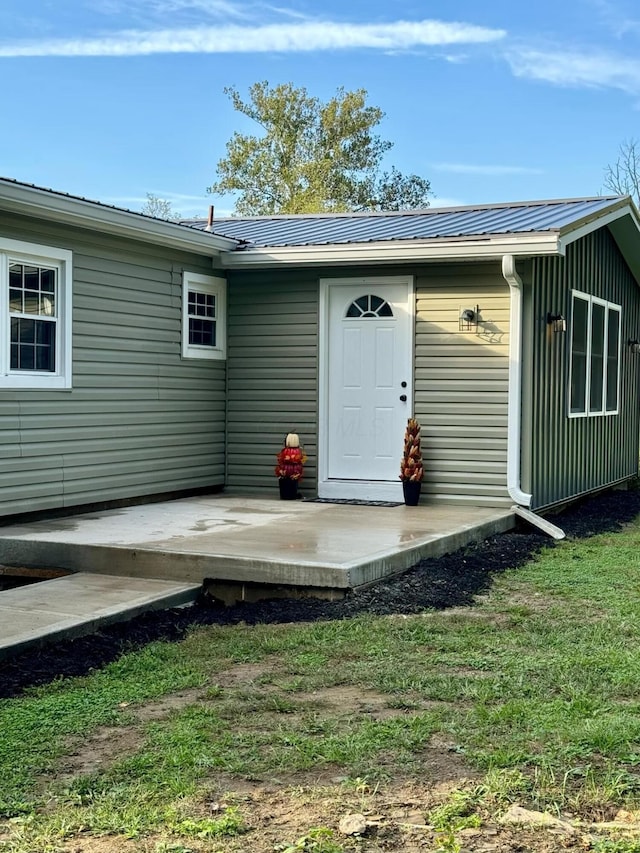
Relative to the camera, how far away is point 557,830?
306 cm

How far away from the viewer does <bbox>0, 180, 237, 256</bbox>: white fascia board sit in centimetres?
739

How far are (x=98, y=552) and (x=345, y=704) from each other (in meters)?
2.94

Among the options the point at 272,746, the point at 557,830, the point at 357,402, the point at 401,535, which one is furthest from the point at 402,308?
the point at 557,830

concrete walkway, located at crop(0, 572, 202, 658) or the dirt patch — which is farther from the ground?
A: concrete walkway, located at crop(0, 572, 202, 658)

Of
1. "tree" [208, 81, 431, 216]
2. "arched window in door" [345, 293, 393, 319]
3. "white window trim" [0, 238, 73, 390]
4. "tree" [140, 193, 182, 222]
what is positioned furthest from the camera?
"tree" [140, 193, 182, 222]

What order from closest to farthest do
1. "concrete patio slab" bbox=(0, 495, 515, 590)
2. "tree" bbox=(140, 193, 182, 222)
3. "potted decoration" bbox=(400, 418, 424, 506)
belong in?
1. "concrete patio slab" bbox=(0, 495, 515, 590)
2. "potted decoration" bbox=(400, 418, 424, 506)
3. "tree" bbox=(140, 193, 182, 222)

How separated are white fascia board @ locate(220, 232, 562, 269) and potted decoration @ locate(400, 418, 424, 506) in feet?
5.12

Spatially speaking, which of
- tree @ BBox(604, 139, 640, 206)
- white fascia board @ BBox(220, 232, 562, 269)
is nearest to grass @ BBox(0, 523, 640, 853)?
white fascia board @ BBox(220, 232, 562, 269)

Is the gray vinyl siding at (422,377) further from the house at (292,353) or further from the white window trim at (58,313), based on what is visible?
the white window trim at (58,313)

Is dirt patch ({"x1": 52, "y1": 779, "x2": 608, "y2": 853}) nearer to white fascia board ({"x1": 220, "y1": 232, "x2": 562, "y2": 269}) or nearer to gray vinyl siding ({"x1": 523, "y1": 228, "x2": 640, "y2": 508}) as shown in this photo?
white fascia board ({"x1": 220, "y1": 232, "x2": 562, "y2": 269})

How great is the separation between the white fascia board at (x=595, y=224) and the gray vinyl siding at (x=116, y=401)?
11.1ft

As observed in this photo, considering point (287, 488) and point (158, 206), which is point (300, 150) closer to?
point (158, 206)

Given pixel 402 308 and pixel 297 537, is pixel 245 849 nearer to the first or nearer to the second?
pixel 297 537

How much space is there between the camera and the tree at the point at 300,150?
3528 cm
